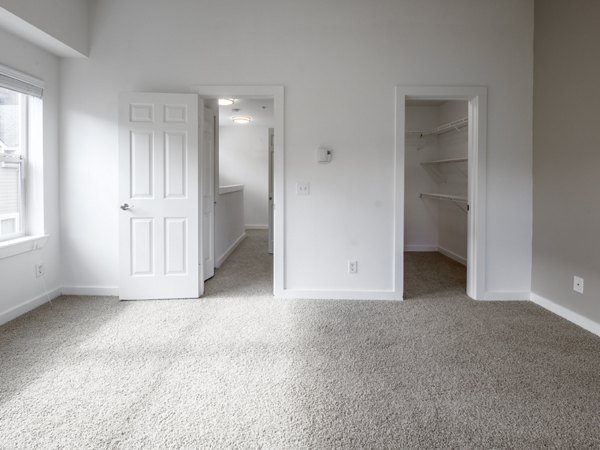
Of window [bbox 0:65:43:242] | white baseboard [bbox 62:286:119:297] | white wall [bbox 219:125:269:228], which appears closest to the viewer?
window [bbox 0:65:43:242]

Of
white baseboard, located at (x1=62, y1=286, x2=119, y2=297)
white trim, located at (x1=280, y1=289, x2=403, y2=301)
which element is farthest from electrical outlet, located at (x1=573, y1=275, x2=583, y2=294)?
white baseboard, located at (x1=62, y1=286, x2=119, y2=297)

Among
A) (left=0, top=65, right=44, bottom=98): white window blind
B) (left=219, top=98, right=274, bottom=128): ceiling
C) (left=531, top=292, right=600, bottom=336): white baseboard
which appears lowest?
(left=531, top=292, right=600, bottom=336): white baseboard

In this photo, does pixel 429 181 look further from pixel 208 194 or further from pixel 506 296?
pixel 208 194

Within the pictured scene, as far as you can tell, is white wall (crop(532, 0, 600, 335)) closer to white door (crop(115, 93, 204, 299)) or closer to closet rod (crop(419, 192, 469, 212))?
closet rod (crop(419, 192, 469, 212))

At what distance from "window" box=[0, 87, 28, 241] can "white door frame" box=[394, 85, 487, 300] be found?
340cm

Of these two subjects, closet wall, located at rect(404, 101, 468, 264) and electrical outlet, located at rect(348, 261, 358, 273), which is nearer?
electrical outlet, located at rect(348, 261, 358, 273)

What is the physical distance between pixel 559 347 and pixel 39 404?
3177 millimetres

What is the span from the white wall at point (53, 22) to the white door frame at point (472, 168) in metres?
2.98

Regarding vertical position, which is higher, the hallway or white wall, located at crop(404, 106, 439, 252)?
white wall, located at crop(404, 106, 439, 252)

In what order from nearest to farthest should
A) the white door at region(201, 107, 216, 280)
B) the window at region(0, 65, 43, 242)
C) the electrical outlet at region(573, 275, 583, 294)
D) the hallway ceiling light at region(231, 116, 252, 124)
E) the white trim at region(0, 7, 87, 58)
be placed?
the white trim at region(0, 7, 87, 58), the electrical outlet at region(573, 275, 583, 294), the window at region(0, 65, 43, 242), the white door at region(201, 107, 216, 280), the hallway ceiling light at region(231, 116, 252, 124)

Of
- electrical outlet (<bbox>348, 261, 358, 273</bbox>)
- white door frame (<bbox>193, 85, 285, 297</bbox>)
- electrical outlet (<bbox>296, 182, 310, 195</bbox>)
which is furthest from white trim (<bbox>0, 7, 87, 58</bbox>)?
electrical outlet (<bbox>348, 261, 358, 273</bbox>)

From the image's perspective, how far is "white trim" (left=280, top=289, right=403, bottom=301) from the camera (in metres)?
3.83

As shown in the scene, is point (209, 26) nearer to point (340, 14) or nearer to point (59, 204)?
point (340, 14)

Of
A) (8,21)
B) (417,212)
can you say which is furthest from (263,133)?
(8,21)
